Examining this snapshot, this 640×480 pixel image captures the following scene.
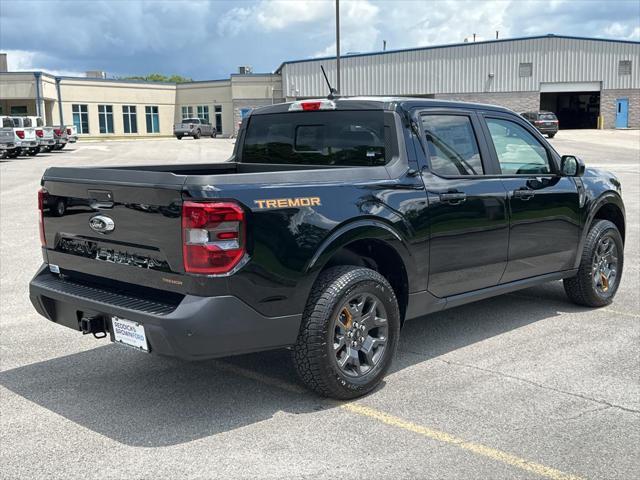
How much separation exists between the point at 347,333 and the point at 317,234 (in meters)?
0.68

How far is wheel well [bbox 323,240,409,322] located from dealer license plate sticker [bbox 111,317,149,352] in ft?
4.27

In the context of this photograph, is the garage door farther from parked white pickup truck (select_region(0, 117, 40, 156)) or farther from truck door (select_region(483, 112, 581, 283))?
truck door (select_region(483, 112, 581, 283))

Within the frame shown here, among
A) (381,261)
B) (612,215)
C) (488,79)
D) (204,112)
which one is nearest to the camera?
(381,261)

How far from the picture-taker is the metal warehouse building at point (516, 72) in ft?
172

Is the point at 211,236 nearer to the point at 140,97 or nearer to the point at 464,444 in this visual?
the point at 464,444

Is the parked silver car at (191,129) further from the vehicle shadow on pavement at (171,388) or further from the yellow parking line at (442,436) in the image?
the yellow parking line at (442,436)

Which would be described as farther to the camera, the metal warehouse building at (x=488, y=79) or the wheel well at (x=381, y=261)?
the metal warehouse building at (x=488, y=79)

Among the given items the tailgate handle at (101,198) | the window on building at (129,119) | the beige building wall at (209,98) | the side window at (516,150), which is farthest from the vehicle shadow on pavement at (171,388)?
the window on building at (129,119)

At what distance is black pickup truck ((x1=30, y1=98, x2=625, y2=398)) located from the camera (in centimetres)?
383

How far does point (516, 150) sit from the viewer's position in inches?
232

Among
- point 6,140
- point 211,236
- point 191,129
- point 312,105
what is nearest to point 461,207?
point 312,105

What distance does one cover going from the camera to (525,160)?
5.94m

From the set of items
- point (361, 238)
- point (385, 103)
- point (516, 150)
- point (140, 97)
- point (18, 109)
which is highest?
point (140, 97)

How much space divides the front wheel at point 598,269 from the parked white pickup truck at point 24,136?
99.8 ft
